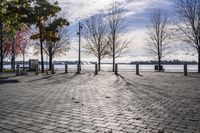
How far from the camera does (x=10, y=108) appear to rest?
26.9ft

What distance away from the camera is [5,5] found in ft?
99.0

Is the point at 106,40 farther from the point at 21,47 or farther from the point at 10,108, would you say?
the point at 10,108

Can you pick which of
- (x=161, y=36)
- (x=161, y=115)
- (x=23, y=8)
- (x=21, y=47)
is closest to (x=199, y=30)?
(x=161, y=36)

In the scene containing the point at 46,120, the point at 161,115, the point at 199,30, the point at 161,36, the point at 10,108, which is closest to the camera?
the point at 46,120

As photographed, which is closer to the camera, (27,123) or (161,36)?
(27,123)

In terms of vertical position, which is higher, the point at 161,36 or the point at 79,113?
the point at 161,36

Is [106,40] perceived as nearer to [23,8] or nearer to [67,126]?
[23,8]

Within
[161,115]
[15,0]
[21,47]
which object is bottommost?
[161,115]

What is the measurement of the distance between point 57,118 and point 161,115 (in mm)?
2587

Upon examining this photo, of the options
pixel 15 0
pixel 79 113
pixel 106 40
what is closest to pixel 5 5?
pixel 15 0

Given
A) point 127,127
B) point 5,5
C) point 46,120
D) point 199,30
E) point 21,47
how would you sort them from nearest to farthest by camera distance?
1. point 127,127
2. point 46,120
3. point 5,5
4. point 199,30
5. point 21,47

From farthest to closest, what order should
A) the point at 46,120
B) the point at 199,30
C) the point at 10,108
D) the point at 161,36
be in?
the point at 161,36 < the point at 199,30 < the point at 10,108 < the point at 46,120

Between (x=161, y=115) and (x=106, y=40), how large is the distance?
139 feet

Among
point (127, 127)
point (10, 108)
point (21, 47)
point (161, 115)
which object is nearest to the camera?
point (127, 127)
